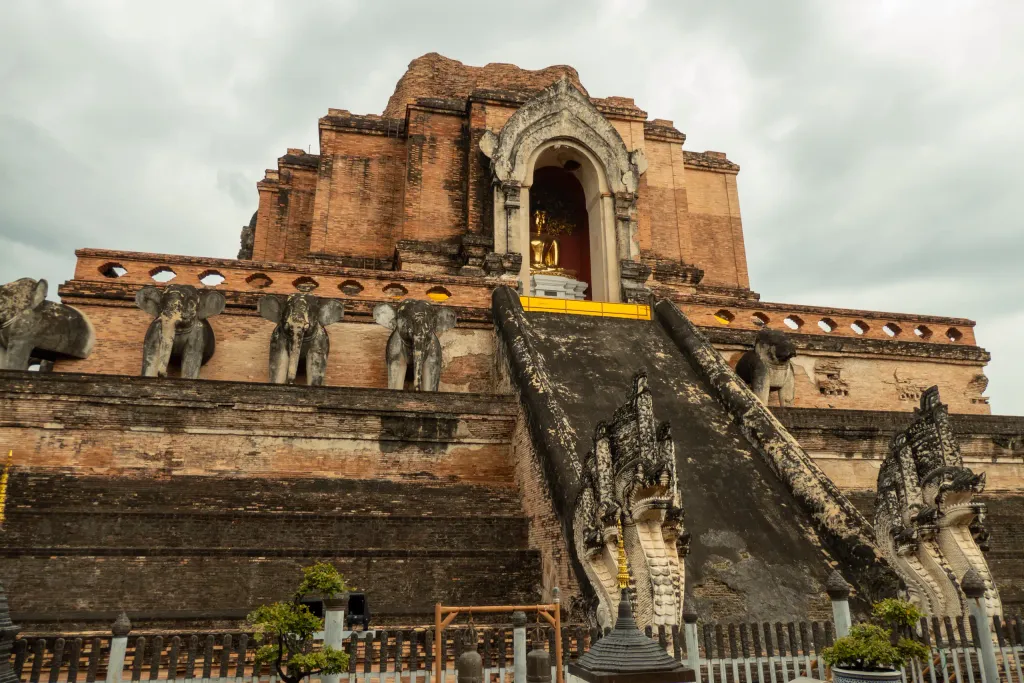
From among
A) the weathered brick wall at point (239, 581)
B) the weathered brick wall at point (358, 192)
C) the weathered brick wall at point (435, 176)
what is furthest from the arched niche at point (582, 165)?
the weathered brick wall at point (239, 581)

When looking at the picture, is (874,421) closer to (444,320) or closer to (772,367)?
(772,367)

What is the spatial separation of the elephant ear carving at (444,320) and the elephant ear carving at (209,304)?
3.72 metres

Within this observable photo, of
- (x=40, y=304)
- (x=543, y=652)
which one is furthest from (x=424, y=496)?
(x=40, y=304)

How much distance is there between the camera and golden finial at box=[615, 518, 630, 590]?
6.04m

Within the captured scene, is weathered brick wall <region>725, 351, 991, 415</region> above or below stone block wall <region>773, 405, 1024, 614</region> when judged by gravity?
above

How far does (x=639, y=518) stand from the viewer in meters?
6.83

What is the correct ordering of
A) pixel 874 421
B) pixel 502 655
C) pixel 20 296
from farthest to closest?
pixel 874 421, pixel 20 296, pixel 502 655

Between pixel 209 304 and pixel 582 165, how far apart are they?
404 inches

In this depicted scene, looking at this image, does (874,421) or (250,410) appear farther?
(874,421)

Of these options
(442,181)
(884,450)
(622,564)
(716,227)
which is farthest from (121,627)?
(716,227)

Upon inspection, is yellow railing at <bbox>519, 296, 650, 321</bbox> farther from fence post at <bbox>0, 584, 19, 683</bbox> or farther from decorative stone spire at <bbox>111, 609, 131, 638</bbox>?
fence post at <bbox>0, 584, 19, 683</bbox>

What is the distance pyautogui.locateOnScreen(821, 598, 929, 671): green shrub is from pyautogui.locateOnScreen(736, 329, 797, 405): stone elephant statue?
7.94 metres

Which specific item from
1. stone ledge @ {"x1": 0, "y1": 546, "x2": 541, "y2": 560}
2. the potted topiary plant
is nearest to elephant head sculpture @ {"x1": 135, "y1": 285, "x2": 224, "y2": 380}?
stone ledge @ {"x1": 0, "y1": 546, "x2": 541, "y2": 560}

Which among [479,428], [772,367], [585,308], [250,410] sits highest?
[585,308]
